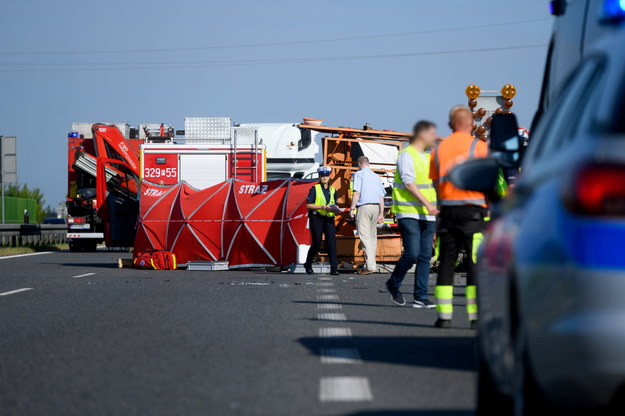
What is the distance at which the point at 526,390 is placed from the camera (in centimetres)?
397

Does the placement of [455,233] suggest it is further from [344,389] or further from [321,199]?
[321,199]

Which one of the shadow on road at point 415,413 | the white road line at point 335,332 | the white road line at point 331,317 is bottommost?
the white road line at point 331,317

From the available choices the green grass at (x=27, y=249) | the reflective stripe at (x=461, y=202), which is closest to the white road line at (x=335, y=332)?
the reflective stripe at (x=461, y=202)

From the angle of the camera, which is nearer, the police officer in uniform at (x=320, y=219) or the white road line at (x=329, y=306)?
the white road line at (x=329, y=306)

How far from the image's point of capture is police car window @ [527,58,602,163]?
4.16 metres

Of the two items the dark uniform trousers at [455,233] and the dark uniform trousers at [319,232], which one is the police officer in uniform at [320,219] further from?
the dark uniform trousers at [455,233]

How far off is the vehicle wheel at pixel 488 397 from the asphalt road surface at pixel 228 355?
0.64 metres

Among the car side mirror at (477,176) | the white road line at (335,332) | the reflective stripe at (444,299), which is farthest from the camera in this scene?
the reflective stripe at (444,299)

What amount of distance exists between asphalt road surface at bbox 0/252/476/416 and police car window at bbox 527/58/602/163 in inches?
63.2

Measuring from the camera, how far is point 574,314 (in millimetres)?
3521

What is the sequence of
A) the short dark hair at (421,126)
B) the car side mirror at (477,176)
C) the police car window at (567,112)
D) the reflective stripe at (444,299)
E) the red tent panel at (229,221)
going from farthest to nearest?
the red tent panel at (229,221)
the short dark hair at (421,126)
the reflective stripe at (444,299)
the car side mirror at (477,176)
the police car window at (567,112)

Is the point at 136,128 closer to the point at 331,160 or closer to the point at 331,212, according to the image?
the point at 331,160

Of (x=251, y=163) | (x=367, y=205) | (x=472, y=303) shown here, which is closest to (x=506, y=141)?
(x=472, y=303)

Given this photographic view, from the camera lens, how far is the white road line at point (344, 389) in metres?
6.29
